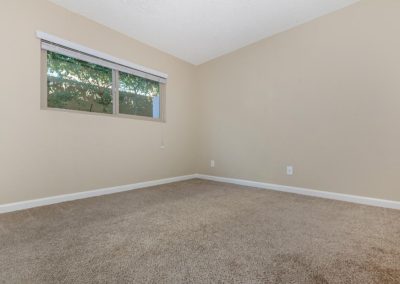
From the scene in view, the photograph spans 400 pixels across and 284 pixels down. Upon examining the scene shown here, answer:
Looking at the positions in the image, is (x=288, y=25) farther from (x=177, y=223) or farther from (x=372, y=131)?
(x=177, y=223)

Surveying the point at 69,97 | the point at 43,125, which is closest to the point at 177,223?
the point at 43,125

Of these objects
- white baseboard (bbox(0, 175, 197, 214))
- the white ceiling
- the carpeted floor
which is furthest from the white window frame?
the carpeted floor

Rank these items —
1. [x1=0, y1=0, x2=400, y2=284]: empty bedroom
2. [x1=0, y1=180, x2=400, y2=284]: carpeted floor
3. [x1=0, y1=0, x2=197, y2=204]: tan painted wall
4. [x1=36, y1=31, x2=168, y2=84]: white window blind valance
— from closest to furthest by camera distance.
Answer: [x1=0, y1=180, x2=400, y2=284]: carpeted floor, [x1=0, y1=0, x2=400, y2=284]: empty bedroom, [x1=0, y1=0, x2=197, y2=204]: tan painted wall, [x1=36, y1=31, x2=168, y2=84]: white window blind valance

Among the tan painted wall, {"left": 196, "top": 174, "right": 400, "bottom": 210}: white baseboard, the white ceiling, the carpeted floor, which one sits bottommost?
the carpeted floor

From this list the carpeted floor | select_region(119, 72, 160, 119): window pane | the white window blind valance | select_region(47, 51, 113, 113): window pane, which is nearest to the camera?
the carpeted floor

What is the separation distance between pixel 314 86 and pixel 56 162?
10.6 ft

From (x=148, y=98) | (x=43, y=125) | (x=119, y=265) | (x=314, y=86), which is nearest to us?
(x=119, y=265)

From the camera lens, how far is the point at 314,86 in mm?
2799

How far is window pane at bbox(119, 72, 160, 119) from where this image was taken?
3086 mm

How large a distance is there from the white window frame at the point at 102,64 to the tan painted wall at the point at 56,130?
0.07 metres

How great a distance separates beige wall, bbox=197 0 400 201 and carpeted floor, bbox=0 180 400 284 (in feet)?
1.77

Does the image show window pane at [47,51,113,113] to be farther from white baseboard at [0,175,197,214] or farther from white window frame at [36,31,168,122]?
white baseboard at [0,175,197,214]

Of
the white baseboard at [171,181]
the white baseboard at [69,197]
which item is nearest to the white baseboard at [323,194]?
the white baseboard at [171,181]

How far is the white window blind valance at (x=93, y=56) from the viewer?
7.63 ft
